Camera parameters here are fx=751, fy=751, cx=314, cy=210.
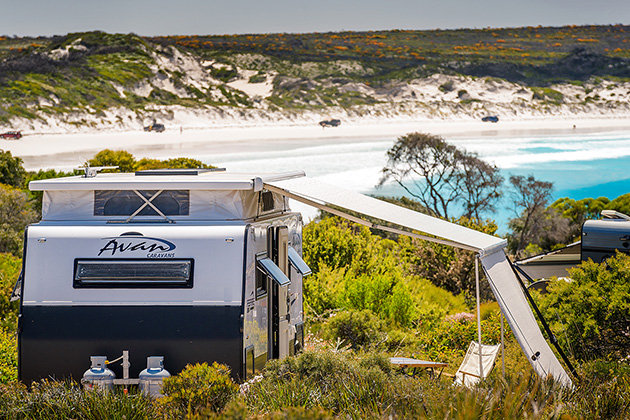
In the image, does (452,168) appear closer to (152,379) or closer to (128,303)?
(128,303)

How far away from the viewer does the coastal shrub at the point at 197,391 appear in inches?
227

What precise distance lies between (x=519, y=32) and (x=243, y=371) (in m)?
129

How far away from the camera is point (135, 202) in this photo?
24.4 feet

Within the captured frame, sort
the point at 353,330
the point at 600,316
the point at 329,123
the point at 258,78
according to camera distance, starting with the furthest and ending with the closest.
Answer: the point at 258,78
the point at 329,123
the point at 353,330
the point at 600,316

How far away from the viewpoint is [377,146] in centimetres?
5594

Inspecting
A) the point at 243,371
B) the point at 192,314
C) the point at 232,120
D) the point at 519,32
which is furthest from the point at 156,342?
the point at 519,32

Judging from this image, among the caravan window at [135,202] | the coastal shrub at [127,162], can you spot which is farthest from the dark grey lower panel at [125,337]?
the coastal shrub at [127,162]

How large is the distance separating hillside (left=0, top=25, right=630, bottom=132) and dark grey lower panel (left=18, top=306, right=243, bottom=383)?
43.9 meters

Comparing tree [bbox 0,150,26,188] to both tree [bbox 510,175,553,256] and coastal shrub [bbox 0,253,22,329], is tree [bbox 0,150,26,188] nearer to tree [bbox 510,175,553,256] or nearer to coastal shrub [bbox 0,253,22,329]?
coastal shrub [bbox 0,253,22,329]

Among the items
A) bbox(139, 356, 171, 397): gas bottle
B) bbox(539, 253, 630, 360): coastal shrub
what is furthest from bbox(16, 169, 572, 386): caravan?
bbox(539, 253, 630, 360): coastal shrub

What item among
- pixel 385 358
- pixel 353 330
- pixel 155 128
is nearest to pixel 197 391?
pixel 385 358

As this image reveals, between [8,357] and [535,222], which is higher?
[8,357]

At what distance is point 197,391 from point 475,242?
2.95m

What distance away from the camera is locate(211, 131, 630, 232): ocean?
44094mm
